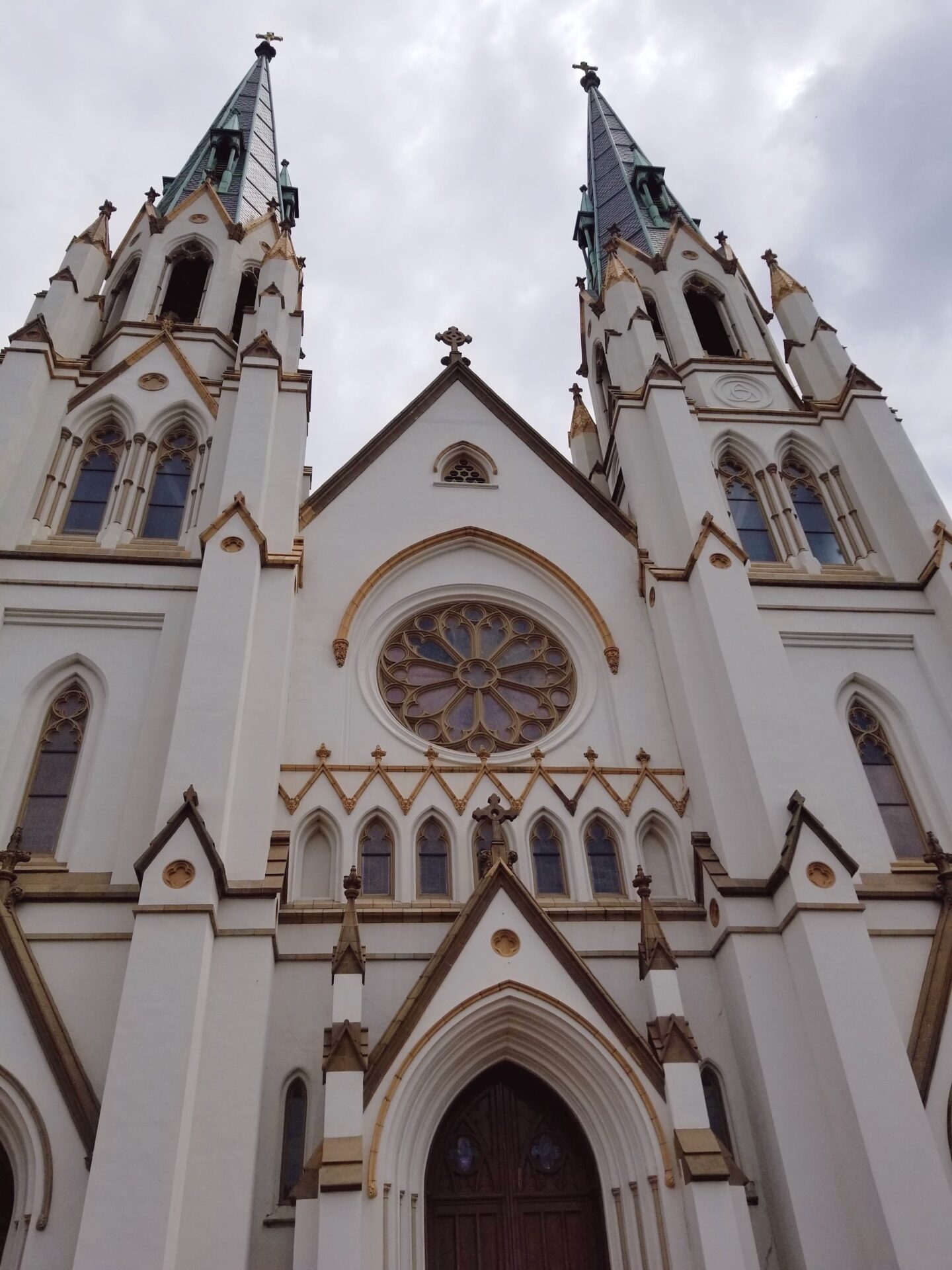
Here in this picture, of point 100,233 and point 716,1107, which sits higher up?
point 100,233

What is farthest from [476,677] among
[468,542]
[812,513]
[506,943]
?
[812,513]

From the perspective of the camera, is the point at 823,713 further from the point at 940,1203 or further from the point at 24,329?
the point at 24,329

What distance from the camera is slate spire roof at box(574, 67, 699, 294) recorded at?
913 inches

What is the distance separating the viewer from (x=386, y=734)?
12180 millimetres

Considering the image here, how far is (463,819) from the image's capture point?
11.4 metres

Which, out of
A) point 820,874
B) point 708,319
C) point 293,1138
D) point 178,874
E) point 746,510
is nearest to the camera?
point 293,1138

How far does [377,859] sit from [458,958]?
202cm

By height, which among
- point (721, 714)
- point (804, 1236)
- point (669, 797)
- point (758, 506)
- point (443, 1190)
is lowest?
point (804, 1236)

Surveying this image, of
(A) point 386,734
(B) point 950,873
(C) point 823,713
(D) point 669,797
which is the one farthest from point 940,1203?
(A) point 386,734

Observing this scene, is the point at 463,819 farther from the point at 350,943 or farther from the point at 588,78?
the point at 588,78

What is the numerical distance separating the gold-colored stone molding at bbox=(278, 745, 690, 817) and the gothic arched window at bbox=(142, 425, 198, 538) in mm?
4679

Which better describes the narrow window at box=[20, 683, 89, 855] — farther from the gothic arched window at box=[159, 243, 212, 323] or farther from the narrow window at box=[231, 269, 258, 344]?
the gothic arched window at box=[159, 243, 212, 323]

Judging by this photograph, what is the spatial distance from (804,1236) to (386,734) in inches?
264

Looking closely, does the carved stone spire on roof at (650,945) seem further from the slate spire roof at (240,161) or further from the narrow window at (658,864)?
the slate spire roof at (240,161)
